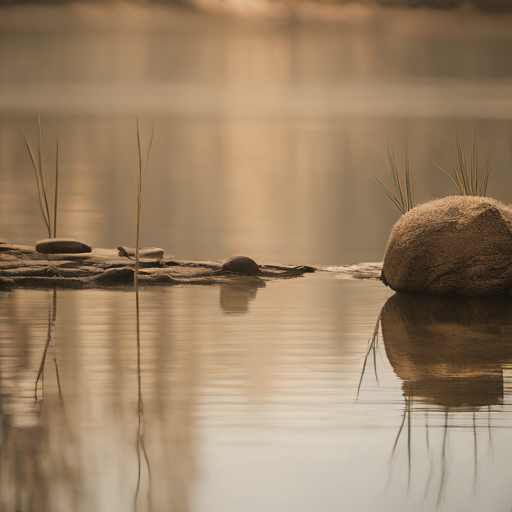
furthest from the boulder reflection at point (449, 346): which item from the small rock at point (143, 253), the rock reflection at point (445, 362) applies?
the small rock at point (143, 253)

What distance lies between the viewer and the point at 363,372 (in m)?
3.27

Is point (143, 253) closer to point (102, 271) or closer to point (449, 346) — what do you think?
point (102, 271)

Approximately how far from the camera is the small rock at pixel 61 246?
18.2ft

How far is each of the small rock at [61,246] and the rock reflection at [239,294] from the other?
1.13m

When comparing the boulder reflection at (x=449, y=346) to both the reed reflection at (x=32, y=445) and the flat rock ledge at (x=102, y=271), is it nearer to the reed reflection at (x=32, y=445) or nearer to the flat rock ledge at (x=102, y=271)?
the flat rock ledge at (x=102, y=271)

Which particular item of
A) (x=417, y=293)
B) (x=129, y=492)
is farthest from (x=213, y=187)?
(x=129, y=492)

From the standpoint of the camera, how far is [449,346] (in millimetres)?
3605

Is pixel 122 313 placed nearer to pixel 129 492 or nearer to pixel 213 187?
pixel 129 492

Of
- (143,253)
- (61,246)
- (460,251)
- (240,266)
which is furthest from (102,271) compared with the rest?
(460,251)

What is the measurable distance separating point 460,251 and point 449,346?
1055 millimetres

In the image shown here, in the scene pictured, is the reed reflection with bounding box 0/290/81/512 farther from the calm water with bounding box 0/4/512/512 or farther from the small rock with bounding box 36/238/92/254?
the small rock with bounding box 36/238/92/254

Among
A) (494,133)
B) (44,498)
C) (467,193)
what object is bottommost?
(44,498)

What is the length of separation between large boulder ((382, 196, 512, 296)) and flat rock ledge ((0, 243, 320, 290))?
0.90 meters

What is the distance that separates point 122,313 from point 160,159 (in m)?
16.1
